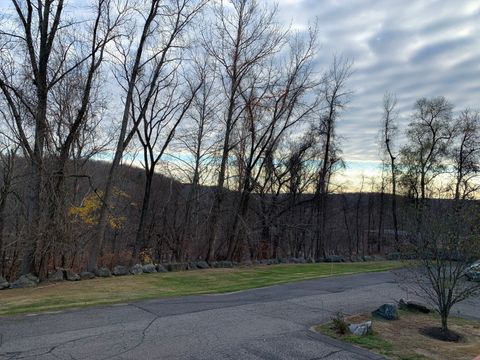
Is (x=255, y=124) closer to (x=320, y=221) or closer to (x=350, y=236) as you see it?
(x=320, y=221)

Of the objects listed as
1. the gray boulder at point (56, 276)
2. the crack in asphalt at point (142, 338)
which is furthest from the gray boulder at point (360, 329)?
the gray boulder at point (56, 276)

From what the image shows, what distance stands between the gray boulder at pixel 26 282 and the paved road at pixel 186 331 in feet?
16.1

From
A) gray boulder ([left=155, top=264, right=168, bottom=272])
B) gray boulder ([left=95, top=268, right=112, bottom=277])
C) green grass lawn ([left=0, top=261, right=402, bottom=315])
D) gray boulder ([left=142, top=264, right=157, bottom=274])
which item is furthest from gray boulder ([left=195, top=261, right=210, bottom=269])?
gray boulder ([left=95, top=268, right=112, bottom=277])

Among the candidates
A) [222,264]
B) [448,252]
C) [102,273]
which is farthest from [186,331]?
[222,264]

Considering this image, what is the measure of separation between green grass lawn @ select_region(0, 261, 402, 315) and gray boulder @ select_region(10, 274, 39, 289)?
0.32 m

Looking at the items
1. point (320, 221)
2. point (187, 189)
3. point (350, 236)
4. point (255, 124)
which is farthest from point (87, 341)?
point (350, 236)

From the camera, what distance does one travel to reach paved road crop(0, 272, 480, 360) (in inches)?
213

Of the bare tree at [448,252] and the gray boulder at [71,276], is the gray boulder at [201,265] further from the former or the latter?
the bare tree at [448,252]

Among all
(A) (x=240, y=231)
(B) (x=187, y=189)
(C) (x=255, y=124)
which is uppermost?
(C) (x=255, y=124)

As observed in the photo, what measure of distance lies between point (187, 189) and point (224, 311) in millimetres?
22212

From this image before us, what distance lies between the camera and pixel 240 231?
2261 cm

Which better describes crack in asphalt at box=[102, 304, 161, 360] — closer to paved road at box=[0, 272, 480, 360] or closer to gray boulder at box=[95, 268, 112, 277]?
paved road at box=[0, 272, 480, 360]

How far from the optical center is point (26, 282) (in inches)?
460

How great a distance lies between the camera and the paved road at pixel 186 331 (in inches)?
213
